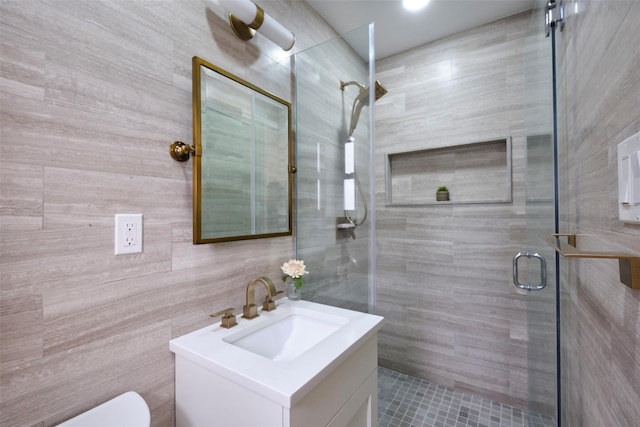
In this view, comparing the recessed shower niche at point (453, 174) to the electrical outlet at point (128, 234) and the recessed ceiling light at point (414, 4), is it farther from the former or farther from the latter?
the electrical outlet at point (128, 234)

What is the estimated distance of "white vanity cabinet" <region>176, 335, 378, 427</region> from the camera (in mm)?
788

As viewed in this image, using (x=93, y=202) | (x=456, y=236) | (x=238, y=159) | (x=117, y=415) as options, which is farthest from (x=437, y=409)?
(x=93, y=202)

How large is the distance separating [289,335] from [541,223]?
4.25ft

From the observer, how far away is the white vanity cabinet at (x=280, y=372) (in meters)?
0.79

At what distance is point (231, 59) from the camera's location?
1.31 meters

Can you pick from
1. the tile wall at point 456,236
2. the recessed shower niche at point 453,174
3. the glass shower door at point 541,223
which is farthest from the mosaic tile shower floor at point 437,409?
the recessed shower niche at point 453,174

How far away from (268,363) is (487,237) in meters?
1.76

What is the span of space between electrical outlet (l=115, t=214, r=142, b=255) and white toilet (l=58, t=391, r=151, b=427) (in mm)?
444

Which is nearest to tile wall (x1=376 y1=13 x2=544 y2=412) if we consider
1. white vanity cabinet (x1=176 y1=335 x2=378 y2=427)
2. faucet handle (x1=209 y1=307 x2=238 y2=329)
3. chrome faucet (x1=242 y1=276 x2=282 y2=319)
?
white vanity cabinet (x1=176 y1=335 x2=378 y2=427)

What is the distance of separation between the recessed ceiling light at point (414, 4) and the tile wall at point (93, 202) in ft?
4.13

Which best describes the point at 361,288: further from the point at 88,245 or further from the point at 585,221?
the point at 88,245

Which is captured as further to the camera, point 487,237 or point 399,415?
point 487,237

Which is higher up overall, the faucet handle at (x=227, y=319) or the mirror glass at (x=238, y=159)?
the mirror glass at (x=238, y=159)

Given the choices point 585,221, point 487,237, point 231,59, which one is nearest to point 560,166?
point 585,221
